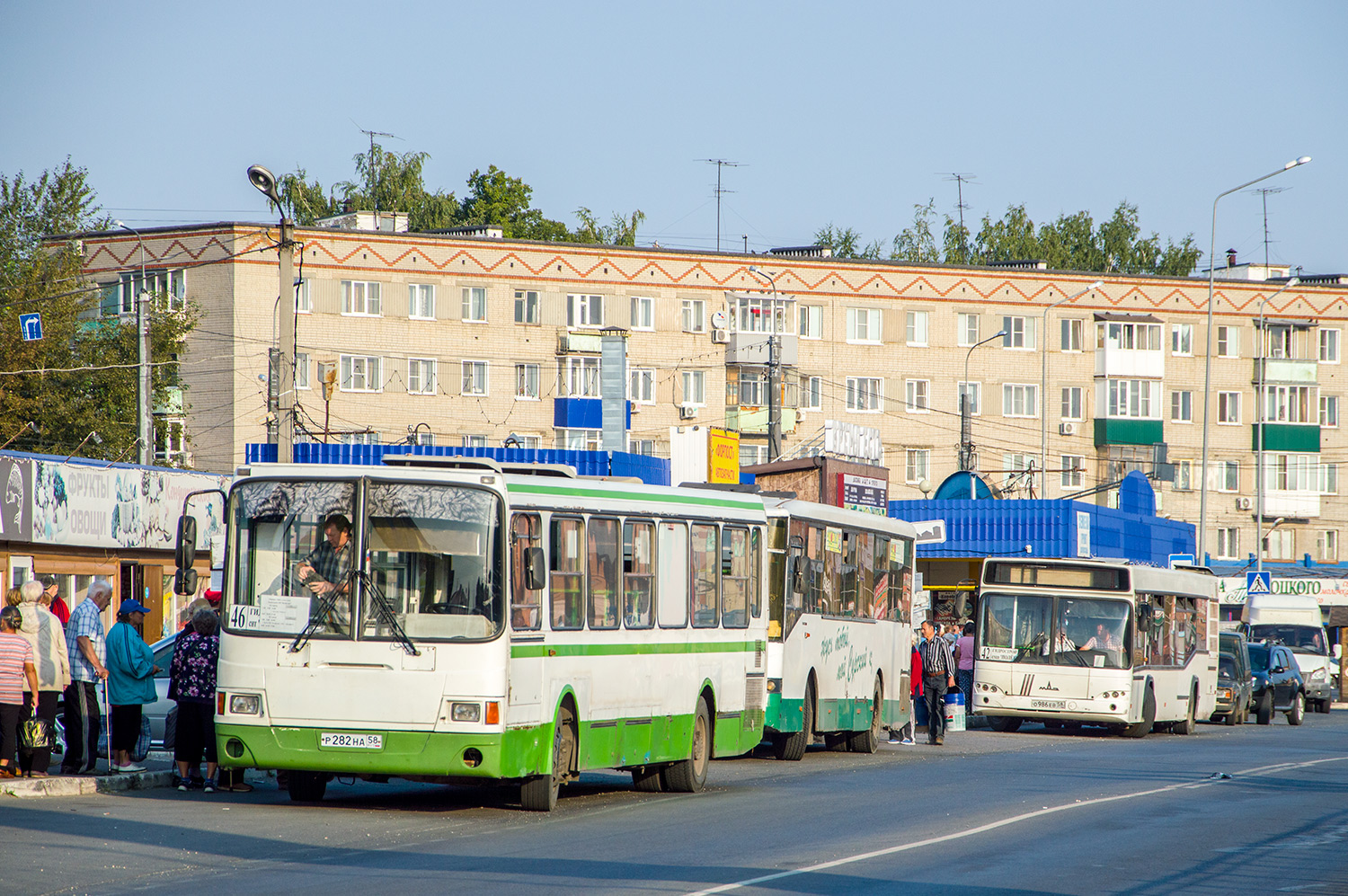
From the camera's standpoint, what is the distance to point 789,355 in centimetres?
7325

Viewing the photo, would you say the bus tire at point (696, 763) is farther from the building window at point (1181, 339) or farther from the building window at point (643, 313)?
the building window at point (1181, 339)

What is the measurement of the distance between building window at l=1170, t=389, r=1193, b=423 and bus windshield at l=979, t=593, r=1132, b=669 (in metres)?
51.0

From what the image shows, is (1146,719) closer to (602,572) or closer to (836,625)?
(836,625)

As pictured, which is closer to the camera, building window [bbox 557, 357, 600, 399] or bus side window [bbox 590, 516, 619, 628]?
bus side window [bbox 590, 516, 619, 628]

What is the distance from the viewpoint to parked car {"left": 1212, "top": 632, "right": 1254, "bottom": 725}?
131 feet

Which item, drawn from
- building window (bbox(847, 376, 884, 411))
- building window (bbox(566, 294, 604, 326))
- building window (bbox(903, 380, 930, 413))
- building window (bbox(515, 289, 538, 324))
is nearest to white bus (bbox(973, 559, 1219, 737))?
building window (bbox(515, 289, 538, 324))

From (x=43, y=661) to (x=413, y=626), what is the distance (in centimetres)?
386

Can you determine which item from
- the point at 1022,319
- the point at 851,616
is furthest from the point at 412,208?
the point at 851,616

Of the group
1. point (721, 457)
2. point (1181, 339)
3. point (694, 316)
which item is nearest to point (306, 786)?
point (721, 457)

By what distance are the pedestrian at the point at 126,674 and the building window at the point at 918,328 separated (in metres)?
60.8

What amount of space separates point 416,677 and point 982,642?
18.4 meters

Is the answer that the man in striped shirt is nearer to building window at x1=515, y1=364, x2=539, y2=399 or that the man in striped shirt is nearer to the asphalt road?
the asphalt road

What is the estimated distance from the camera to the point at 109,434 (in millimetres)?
50656

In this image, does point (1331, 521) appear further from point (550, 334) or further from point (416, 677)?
point (416, 677)
